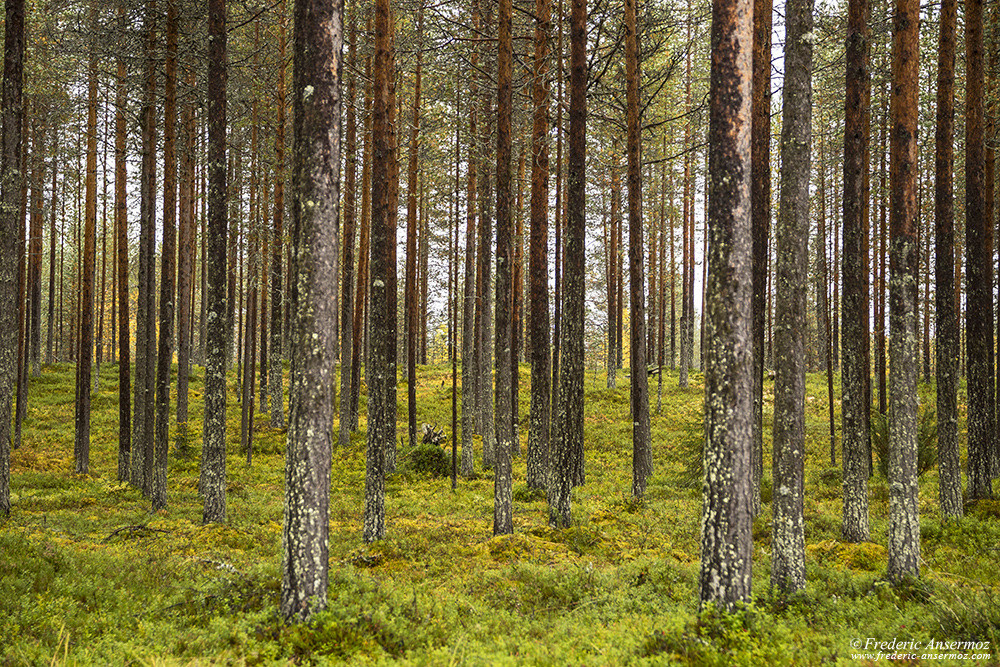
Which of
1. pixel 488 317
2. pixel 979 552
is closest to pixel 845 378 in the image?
pixel 979 552

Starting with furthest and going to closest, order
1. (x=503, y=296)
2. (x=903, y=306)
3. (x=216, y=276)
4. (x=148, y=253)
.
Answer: (x=148, y=253), (x=216, y=276), (x=503, y=296), (x=903, y=306)

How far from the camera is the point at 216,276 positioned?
1078 centimetres

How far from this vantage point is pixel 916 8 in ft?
25.9

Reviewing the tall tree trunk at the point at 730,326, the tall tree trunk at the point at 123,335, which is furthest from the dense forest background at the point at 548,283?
the tall tree trunk at the point at 123,335

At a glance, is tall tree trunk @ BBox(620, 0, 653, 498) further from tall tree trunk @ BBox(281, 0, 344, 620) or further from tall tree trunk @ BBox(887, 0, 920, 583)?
tall tree trunk @ BBox(281, 0, 344, 620)

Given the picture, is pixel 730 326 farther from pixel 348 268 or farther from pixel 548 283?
pixel 348 268

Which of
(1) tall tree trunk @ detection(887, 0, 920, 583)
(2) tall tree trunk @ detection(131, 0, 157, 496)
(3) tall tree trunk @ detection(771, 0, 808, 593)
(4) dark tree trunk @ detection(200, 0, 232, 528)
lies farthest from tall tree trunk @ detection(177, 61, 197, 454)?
(1) tall tree trunk @ detection(887, 0, 920, 583)

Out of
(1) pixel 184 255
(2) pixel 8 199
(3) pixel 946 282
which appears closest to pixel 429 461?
(1) pixel 184 255

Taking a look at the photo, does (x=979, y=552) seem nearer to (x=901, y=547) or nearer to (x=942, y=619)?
(x=901, y=547)

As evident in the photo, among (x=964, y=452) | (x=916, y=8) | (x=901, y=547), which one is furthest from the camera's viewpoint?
(x=964, y=452)

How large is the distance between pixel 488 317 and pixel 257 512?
8.03 m

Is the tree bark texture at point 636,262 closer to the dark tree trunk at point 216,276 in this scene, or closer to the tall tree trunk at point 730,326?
the tall tree trunk at point 730,326

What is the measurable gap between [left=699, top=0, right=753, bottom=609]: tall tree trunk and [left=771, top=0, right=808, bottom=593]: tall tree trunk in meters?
1.49

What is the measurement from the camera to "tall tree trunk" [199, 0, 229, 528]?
10734mm
